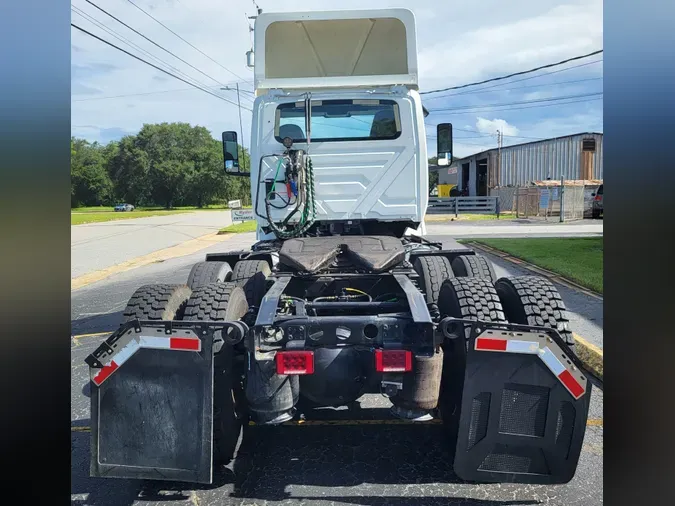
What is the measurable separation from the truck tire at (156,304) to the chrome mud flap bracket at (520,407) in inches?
75.2

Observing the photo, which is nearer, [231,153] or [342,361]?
[342,361]

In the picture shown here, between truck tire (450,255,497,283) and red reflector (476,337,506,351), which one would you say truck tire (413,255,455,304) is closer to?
truck tire (450,255,497,283)

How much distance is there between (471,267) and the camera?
4.30m

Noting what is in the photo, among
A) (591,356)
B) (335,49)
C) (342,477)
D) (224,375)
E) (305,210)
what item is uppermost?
(335,49)

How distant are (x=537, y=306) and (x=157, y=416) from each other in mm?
2287

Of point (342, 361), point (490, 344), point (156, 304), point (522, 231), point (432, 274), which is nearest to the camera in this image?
point (490, 344)

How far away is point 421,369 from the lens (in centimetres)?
267

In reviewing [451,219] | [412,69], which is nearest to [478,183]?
[451,219]

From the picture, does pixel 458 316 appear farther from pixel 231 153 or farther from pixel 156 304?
pixel 231 153

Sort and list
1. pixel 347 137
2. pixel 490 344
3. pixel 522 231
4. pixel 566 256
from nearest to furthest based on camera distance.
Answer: pixel 490 344, pixel 347 137, pixel 566 256, pixel 522 231

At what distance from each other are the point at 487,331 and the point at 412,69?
10.9ft

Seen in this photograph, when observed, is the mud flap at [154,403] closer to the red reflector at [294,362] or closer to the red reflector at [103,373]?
the red reflector at [103,373]

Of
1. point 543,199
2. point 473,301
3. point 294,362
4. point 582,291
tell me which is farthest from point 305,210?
point 543,199

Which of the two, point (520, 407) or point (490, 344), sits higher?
point (490, 344)
